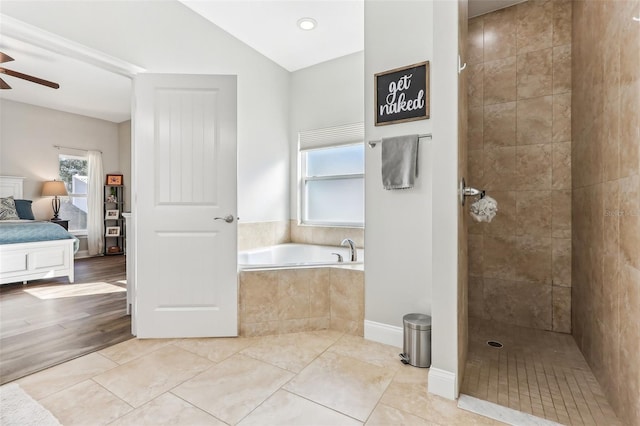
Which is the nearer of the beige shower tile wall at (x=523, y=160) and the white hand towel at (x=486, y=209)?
the white hand towel at (x=486, y=209)

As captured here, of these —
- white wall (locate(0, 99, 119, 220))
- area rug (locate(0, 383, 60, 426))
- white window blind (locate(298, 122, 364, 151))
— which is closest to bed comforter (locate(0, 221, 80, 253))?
white wall (locate(0, 99, 119, 220))

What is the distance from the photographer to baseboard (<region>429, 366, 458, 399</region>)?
160 cm

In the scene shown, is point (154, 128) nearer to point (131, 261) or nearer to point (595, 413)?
point (131, 261)

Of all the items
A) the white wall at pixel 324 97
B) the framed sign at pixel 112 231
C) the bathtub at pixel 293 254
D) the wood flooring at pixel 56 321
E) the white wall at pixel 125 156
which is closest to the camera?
the wood flooring at pixel 56 321

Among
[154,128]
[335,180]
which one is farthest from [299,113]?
[154,128]

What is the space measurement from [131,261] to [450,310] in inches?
94.5

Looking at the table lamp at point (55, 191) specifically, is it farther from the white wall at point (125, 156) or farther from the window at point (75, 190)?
the white wall at point (125, 156)

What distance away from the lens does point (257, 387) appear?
171 cm

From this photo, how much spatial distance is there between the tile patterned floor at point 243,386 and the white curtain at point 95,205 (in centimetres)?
504

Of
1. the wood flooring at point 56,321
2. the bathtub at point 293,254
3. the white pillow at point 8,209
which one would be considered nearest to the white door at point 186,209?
the wood flooring at point 56,321

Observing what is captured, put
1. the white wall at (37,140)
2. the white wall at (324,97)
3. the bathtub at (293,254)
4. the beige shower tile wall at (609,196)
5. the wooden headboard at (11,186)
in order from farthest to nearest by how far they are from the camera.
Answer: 1. the white wall at (37,140)
2. the wooden headboard at (11,186)
3. the white wall at (324,97)
4. the bathtub at (293,254)
5. the beige shower tile wall at (609,196)

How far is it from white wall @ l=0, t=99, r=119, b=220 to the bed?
1880 mm

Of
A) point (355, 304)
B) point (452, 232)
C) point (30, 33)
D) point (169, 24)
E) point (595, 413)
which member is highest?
point (169, 24)

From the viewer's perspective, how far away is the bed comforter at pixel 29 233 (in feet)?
12.2
